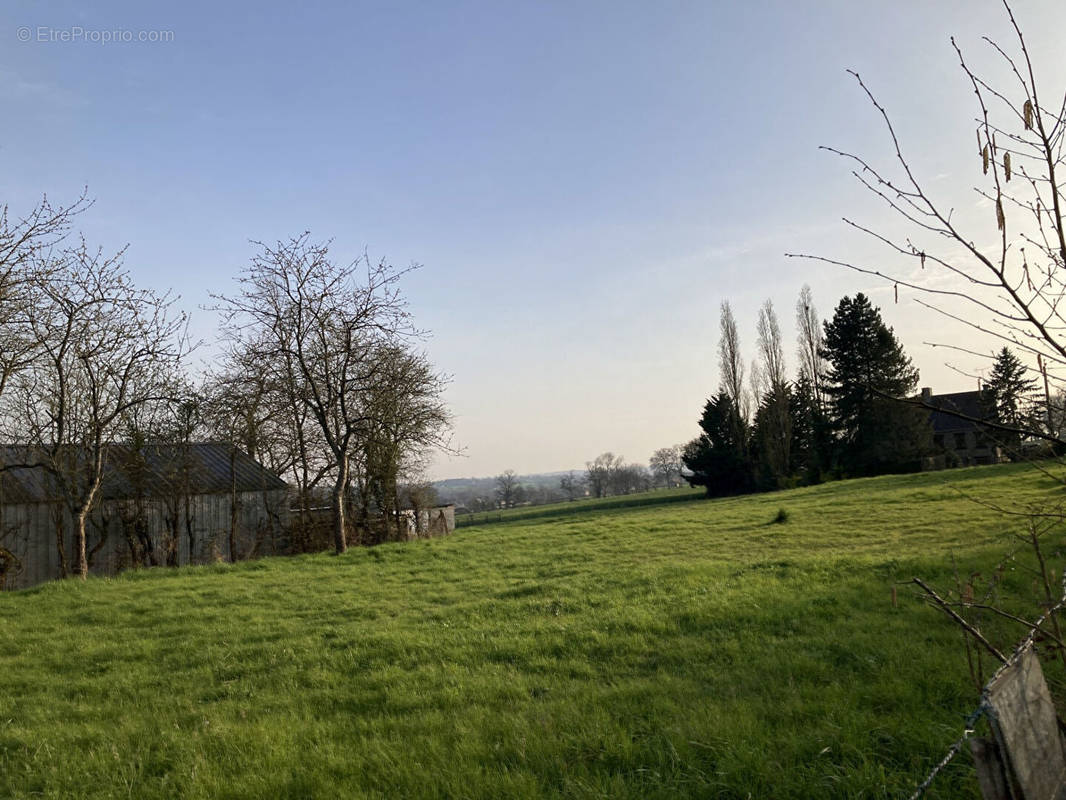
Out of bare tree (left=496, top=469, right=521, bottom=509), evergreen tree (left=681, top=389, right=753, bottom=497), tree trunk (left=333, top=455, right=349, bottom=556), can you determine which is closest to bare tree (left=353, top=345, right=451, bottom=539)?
tree trunk (left=333, top=455, right=349, bottom=556)

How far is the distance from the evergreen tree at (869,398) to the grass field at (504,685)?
2934cm

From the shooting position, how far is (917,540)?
44.0 ft

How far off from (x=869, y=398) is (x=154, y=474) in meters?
35.2

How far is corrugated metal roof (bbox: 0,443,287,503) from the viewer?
18.1 meters

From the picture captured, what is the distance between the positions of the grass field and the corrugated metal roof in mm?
7578

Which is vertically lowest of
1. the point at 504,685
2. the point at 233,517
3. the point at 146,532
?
the point at 504,685

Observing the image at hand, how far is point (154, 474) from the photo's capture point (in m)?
20.1

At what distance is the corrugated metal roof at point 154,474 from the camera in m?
18.1

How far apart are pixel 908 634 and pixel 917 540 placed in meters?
8.08

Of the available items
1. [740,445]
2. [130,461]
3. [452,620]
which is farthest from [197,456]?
[740,445]

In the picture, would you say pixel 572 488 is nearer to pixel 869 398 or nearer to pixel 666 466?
pixel 666 466

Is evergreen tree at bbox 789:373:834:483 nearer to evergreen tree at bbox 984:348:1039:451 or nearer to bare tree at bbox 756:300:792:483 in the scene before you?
bare tree at bbox 756:300:792:483

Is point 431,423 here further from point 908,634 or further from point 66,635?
point 908,634

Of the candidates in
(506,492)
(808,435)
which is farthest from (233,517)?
(506,492)
